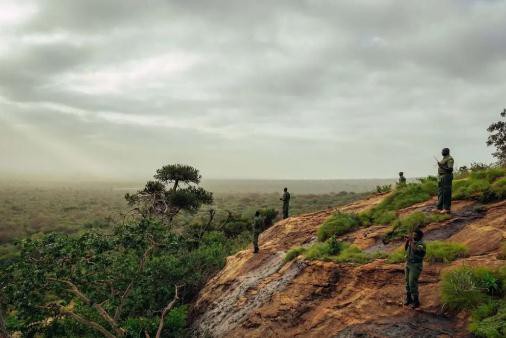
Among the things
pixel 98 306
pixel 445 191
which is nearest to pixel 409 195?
pixel 445 191

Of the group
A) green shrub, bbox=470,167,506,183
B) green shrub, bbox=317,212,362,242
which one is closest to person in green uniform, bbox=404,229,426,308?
green shrub, bbox=317,212,362,242

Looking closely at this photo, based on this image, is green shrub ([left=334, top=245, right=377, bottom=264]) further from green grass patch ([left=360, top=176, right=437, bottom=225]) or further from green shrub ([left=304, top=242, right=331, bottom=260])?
green grass patch ([left=360, top=176, right=437, bottom=225])

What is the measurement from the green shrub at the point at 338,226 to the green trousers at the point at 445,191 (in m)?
3.81

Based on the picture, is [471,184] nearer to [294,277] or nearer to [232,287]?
[294,277]

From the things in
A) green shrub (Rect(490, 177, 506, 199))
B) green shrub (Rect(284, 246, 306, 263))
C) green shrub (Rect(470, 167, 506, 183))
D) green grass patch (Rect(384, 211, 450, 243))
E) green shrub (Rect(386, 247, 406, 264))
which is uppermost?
green shrub (Rect(470, 167, 506, 183))

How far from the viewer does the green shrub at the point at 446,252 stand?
12477 millimetres

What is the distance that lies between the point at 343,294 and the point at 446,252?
335cm

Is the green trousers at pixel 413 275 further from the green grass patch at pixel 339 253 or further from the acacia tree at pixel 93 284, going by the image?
the acacia tree at pixel 93 284

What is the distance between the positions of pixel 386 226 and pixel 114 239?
1126 cm

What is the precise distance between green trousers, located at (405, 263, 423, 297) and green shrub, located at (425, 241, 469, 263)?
6.10 feet

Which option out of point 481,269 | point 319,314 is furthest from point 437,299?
point 319,314

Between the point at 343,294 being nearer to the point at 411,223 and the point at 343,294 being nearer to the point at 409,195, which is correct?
the point at 411,223

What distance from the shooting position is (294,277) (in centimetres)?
1564

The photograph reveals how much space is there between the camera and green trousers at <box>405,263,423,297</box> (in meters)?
11.0
